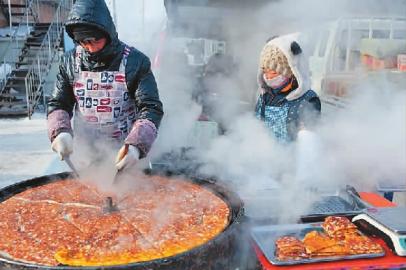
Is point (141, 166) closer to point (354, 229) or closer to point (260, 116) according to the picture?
point (260, 116)

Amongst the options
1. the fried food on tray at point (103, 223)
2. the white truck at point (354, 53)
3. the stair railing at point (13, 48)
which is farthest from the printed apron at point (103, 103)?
the stair railing at point (13, 48)

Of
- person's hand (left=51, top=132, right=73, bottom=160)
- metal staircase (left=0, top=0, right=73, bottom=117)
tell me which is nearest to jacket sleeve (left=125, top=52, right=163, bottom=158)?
person's hand (left=51, top=132, right=73, bottom=160)

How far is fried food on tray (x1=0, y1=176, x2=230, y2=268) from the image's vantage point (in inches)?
65.8

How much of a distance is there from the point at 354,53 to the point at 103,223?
17.0 feet

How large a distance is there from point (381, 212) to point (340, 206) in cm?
30

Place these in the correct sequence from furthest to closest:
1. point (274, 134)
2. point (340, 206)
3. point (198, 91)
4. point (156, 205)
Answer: point (198, 91)
point (274, 134)
point (340, 206)
point (156, 205)

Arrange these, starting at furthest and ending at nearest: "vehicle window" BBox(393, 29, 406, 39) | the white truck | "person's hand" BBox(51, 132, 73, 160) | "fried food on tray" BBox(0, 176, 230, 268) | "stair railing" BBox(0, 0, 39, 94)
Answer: "stair railing" BBox(0, 0, 39, 94)
"vehicle window" BBox(393, 29, 406, 39)
the white truck
"person's hand" BBox(51, 132, 73, 160)
"fried food on tray" BBox(0, 176, 230, 268)

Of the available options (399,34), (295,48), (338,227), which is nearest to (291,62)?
(295,48)

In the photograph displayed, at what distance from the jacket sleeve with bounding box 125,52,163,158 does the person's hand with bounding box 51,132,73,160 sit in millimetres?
345

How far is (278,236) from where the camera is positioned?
6.38 ft

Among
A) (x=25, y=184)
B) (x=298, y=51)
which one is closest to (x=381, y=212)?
(x=298, y=51)

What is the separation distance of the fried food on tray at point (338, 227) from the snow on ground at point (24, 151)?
14.9 ft

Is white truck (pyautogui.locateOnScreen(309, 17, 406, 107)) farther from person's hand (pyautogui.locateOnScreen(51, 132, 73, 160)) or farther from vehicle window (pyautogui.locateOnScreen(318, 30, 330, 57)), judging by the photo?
person's hand (pyautogui.locateOnScreen(51, 132, 73, 160))

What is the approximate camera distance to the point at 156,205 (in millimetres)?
2172
